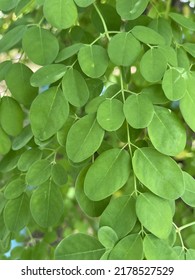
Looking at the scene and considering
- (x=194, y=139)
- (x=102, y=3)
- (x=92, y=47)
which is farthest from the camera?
(x=194, y=139)

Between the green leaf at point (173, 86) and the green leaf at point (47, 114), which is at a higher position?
the green leaf at point (47, 114)

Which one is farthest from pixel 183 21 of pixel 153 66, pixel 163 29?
pixel 153 66

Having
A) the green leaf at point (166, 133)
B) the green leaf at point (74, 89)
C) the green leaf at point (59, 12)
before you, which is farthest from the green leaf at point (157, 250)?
the green leaf at point (59, 12)

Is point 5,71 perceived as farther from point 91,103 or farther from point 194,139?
point 194,139

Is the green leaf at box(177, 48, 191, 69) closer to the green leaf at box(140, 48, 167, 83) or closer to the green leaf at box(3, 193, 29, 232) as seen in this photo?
the green leaf at box(140, 48, 167, 83)

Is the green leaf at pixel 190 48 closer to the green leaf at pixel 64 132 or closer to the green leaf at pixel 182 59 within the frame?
the green leaf at pixel 182 59

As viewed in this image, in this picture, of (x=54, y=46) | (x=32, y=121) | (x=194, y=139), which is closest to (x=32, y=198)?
(x=32, y=121)

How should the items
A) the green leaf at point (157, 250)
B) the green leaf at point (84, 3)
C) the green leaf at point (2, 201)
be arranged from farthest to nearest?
the green leaf at point (2, 201) < the green leaf at point (84, 3) < the green leaf at point (157, 250)
